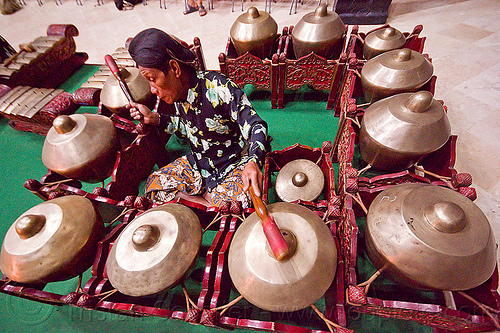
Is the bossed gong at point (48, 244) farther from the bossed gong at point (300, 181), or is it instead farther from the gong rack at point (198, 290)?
the bossed gong at point (300, 181)

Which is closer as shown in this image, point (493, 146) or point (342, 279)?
point (342, 279)

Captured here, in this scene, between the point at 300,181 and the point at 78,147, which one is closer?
the point at 78,147

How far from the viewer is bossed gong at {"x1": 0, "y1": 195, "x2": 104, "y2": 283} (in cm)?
97

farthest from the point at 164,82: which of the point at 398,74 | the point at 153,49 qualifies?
the point at 398,74

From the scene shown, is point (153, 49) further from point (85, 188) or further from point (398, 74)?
point (85, 188)

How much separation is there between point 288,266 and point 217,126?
81cm

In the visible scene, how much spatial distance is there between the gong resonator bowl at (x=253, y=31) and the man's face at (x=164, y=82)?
4.36ft

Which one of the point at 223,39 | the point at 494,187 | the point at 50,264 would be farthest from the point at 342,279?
the point at 223,39

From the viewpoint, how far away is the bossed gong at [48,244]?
971 mm

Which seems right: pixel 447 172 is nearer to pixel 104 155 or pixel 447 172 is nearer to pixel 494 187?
pixel 494 187

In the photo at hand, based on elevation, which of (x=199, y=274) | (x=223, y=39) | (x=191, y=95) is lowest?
(x=199, y=274)

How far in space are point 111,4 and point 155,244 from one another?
6.62 meters

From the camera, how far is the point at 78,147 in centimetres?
134

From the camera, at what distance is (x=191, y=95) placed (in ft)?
3.90
